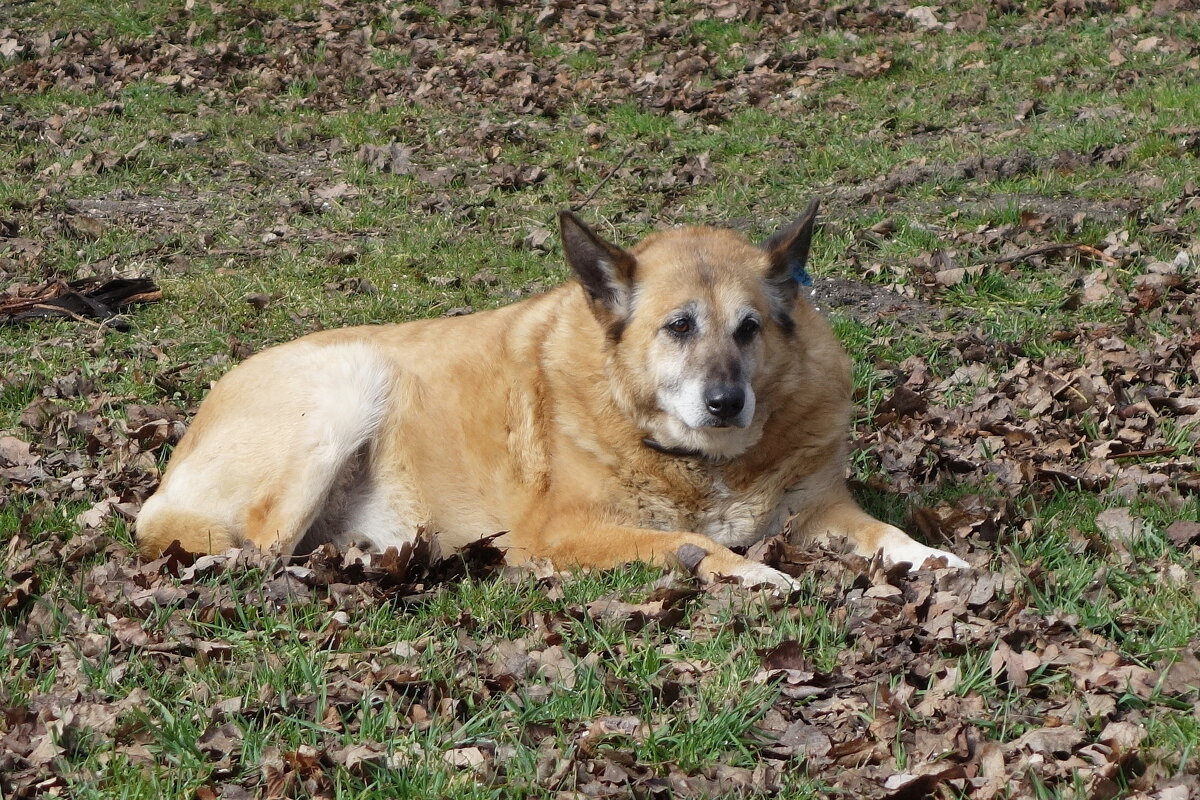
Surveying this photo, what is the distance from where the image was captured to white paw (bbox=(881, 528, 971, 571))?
14.3 feet

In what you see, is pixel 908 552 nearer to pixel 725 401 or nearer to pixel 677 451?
pixel 725 401

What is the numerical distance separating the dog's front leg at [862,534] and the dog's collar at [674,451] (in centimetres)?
47

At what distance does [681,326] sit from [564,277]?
352cm

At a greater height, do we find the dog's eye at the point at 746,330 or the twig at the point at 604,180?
the dog's eye at the point at 746,330

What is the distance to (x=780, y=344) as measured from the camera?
4867mm

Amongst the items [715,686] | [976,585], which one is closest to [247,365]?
[715,686]

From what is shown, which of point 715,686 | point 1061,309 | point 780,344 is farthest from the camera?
point 1061,309

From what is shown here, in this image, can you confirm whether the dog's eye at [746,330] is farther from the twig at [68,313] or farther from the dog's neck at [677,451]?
the twig at [68,313]

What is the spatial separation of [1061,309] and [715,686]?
431cm

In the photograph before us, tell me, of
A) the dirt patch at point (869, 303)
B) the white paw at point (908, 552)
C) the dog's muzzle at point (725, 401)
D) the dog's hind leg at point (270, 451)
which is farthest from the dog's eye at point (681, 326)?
the dirt patch at point (869, 303)

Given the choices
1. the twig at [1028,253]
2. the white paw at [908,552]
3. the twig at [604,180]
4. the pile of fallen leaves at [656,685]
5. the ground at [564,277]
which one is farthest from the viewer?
the twig at [604,180]

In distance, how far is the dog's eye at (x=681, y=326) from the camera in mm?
4719

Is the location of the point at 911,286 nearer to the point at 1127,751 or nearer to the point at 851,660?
the point at 851,660

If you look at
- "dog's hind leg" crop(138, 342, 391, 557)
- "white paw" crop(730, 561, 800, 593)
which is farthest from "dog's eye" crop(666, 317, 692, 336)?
"dog's hind leg" crop(138, 342, 391, 557)
